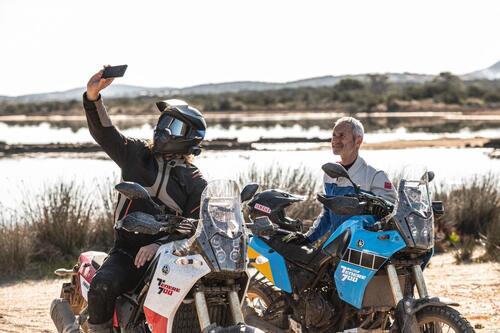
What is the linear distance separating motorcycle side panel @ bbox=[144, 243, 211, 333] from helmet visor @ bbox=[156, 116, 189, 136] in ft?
2.84

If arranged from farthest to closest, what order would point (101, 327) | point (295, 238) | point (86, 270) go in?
point (295, 238), point (86, 270), point (101, 327)

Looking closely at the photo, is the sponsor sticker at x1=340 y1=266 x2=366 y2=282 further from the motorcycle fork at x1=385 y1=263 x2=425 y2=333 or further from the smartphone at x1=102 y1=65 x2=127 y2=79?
the smartphone at x1=102 y1=65 x2=127 y2=79

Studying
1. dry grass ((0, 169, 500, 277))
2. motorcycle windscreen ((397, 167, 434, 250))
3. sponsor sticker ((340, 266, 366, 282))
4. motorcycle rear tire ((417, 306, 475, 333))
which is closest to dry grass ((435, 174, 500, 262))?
dry grass ((0, 169, 500, 277))

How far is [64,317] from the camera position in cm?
663

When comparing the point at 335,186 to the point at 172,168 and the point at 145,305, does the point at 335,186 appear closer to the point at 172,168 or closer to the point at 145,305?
the point at 172,168

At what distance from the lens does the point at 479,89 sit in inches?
3022

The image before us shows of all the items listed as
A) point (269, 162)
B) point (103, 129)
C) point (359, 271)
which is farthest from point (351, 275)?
point (269, 162)

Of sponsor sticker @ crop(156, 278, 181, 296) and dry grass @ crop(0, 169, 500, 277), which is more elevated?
sponsor sticker @ crop(156, 278, 181, 296)

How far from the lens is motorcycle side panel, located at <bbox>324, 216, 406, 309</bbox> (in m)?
6.62

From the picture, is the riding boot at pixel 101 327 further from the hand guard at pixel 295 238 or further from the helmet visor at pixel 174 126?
the hand guard at pixel 295 238

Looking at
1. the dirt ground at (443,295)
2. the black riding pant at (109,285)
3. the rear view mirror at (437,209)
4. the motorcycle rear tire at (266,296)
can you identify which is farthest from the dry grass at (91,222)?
the black riding pant at (109,285)

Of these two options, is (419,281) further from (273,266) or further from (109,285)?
(109,285)

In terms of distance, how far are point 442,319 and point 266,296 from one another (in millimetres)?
1625

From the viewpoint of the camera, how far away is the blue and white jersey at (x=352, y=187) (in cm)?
732
